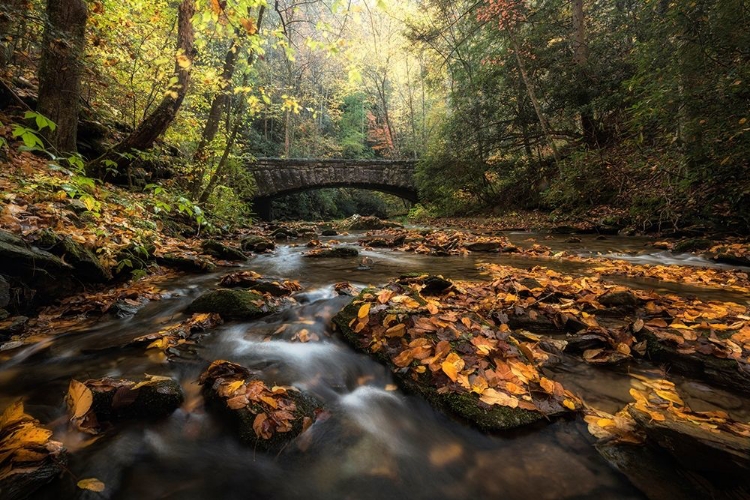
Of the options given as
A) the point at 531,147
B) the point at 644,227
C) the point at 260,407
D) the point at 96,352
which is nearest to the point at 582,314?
the point at 260,407

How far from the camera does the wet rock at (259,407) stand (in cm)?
170

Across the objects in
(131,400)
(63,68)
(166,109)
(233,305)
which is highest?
(63,68)

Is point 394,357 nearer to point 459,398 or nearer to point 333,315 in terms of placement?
point 459,398

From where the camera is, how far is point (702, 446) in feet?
4.42

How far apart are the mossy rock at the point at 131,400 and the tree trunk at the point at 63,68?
16.5ft

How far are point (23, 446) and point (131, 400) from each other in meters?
0.44

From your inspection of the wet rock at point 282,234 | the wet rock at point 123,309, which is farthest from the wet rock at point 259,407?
the wet rock at point 282,234

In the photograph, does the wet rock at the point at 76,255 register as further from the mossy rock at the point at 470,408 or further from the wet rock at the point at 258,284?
the mossy rock at the point at 470,408

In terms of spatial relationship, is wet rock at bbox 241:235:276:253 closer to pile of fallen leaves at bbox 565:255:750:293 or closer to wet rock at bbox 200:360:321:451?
wet rock at bbox 200:360:321:451

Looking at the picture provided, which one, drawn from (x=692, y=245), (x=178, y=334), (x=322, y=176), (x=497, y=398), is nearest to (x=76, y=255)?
(x=178, y=334)

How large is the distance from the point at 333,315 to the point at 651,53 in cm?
887

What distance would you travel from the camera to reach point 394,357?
235 cm

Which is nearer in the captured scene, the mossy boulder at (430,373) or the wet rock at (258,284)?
the mossy boulder at (430,373)

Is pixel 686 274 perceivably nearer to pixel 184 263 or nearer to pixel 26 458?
pixel 26 458
